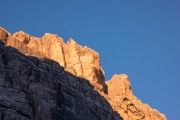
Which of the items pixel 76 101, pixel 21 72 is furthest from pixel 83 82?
pixel 21 72

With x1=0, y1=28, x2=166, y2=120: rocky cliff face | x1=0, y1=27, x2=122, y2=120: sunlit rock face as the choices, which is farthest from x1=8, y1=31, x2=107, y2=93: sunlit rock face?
x1=0, y1=27, x2=122, y2=120: sunlit rock face

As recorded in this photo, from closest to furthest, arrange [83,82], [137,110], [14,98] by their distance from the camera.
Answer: [14,98] < [83,82] < [137,110]

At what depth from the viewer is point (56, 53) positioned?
502ft

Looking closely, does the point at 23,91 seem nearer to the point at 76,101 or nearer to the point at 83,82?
the point at 76,101

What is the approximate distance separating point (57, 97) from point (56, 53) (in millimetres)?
49056

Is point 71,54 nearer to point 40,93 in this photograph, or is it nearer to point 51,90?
point 51,90

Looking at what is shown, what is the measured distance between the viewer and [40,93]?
10075 cm

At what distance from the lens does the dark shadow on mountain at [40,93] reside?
95.6 metres

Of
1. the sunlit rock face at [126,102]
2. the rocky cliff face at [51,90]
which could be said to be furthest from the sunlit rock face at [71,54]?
the sunlit rock face at [126,102]

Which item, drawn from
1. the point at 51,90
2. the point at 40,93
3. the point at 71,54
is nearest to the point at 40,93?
the point at 40,93

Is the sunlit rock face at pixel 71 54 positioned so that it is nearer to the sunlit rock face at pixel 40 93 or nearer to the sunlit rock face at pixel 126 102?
the sunlit rock face at pixel 126 102

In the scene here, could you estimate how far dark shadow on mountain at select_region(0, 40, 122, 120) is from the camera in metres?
95.6

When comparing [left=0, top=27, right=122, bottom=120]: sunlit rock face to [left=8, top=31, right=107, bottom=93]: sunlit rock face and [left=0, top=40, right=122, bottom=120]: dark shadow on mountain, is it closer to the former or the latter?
[left=0, top=40, right=122, bottom=120]: dark shadow on mountain

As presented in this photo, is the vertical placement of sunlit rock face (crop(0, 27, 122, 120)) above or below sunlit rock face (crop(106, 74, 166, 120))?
below
